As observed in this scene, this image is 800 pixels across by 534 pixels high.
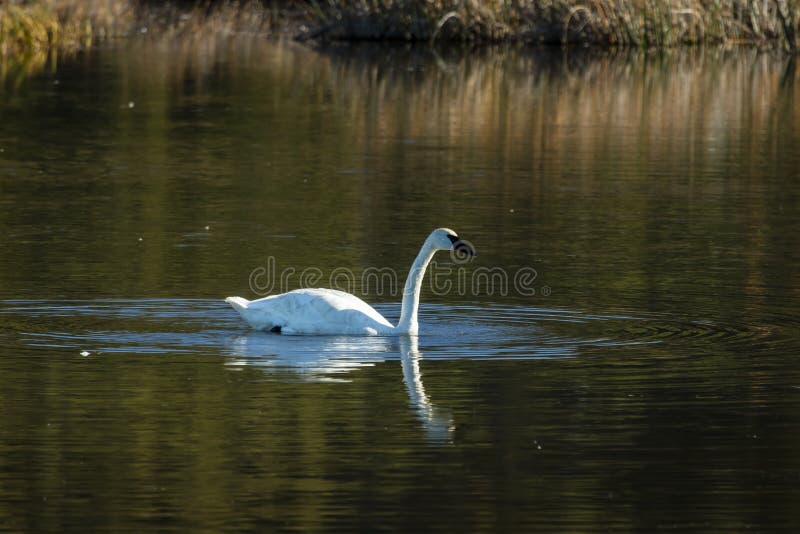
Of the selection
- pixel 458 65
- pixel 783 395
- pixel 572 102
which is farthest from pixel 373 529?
pixel 458 65

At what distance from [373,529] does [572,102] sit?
22749 millimetres

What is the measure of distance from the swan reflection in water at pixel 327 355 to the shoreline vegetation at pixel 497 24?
23.9m

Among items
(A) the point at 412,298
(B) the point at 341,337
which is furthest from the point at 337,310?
(A) the point at 412,298

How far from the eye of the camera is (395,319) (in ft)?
43.9

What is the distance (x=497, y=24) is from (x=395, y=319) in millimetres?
27632

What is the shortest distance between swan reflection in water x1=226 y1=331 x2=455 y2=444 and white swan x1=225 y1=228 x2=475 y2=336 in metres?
0.07

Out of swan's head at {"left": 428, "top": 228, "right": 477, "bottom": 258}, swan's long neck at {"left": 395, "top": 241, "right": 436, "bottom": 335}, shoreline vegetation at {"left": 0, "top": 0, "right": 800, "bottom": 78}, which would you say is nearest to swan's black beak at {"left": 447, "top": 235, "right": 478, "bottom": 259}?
swan's head at {"left": 428, "top": 228, "right": 477, "bottom": 258}

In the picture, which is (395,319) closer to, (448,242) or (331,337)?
(331,337)

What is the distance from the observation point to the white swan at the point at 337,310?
12164 millimetres

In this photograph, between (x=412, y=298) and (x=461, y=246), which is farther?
(x=412, y=298)

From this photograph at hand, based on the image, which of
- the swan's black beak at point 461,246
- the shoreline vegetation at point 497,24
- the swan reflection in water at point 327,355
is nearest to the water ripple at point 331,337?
the swan reflection in water at point 327,355

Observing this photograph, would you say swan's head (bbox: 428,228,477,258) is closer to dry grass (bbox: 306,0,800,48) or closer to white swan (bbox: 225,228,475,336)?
white swan (bbox: 225,228,475,336)

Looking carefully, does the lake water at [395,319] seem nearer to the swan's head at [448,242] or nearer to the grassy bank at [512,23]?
the swan's head at [448,242]

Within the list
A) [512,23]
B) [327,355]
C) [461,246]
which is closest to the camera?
[327,355]
